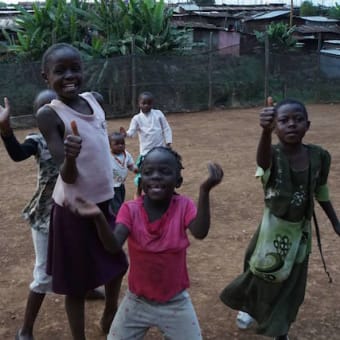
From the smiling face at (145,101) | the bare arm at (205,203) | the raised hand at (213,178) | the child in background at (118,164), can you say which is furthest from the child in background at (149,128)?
the raised hand at (213,178)

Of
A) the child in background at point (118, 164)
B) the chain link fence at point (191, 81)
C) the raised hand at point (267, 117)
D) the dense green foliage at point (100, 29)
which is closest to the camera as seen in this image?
the raised hand at point (267, 117)

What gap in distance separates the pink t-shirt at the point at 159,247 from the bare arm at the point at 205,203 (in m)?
0.09

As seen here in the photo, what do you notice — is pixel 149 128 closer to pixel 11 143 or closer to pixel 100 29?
pixel 11 143

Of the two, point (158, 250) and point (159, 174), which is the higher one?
point (159, 174)

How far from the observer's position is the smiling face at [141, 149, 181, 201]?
2174mm

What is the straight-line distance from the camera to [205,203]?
204 centimetres

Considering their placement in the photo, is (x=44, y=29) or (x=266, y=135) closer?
(x=266, y=135)

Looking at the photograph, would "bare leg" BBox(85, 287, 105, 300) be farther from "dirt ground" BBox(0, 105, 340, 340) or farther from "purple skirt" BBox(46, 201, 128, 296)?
"purple skirt" BBox(46, 201, 128, 296)

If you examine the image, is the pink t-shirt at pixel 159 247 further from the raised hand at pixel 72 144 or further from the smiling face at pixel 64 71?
the smiling face at pixel 64 71

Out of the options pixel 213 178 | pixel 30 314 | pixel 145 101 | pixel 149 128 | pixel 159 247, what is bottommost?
pixel 30 314

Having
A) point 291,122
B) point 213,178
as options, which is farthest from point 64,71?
point 291,122

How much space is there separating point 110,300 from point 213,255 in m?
1.53

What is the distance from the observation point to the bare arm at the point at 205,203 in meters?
1.97

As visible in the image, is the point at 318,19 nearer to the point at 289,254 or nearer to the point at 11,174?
the point at 11,174
